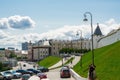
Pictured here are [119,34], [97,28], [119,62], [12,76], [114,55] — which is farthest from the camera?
[97,28]

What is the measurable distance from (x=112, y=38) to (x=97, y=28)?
7293 cm

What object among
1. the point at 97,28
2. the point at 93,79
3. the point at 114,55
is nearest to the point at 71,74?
the point at 114,55

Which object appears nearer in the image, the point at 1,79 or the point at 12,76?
the point at 1,79

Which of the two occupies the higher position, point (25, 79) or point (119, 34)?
point (119, 34)

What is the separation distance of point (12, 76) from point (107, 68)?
23641 millimetres

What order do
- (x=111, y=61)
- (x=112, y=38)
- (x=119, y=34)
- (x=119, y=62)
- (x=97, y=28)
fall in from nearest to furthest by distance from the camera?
1. (x=119, y=62)
2. (x=111, y=61)
3. (x=119, y=34)
4. (x=112, y=38)
5. (x=97, y=28)

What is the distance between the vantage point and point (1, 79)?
176 ft

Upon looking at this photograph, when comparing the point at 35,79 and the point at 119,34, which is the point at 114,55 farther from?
the point at 35,79

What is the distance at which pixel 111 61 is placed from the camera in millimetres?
44125

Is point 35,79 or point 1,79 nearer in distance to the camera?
point 35,79

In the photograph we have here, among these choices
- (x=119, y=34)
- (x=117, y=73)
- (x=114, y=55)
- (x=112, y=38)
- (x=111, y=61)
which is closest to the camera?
(x=117, y=73)

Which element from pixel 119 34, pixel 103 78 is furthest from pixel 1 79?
pixel 119 34

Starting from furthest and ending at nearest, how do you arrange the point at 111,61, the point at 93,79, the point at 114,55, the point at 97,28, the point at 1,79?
the point at 97,28
the point at 1,79
the point at 114,55
the point at 111,61
the point at 93,79

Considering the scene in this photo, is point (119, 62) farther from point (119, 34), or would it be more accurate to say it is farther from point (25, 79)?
point (119, 34)
